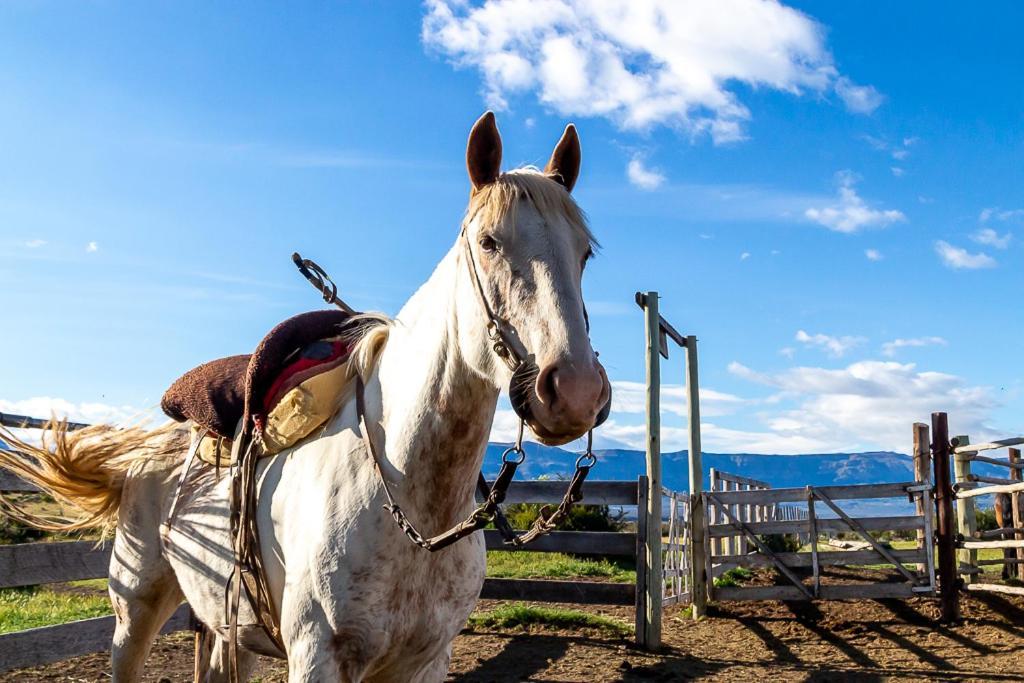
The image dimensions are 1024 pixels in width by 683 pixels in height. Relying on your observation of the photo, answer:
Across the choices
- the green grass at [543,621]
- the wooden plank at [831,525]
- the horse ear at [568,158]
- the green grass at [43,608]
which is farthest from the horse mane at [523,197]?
the wooden plank at [831,525]

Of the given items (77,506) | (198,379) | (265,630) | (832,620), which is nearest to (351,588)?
(265,630)

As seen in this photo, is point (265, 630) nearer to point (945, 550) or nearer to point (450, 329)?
point (450, 329)

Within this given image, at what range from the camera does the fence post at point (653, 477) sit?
7.75 meters

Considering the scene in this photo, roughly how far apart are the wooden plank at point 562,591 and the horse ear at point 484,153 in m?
6.58

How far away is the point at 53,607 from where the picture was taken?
7.91m

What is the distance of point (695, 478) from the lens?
403 inches

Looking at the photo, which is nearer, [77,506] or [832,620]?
[77,506]

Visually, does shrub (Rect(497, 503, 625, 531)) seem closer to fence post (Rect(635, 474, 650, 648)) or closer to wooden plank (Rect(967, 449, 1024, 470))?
wooden plank (Rect(967, 449, 1024, 470))

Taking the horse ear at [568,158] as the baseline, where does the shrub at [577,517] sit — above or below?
below

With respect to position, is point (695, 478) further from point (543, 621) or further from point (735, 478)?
point (735, 478)

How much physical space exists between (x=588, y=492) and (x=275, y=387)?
244 inches

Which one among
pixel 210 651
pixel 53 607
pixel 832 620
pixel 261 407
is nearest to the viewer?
pixel 261 407

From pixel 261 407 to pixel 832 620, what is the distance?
26.4 ft

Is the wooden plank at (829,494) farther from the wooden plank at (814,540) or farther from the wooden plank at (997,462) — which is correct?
the wooden plank at (997,462)
